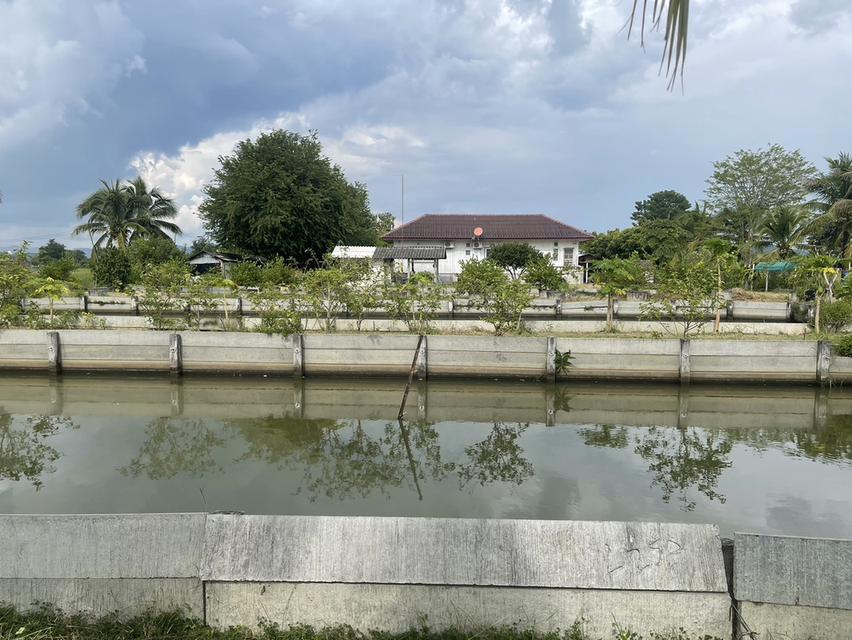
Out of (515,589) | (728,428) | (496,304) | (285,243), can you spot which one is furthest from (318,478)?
(285,243)

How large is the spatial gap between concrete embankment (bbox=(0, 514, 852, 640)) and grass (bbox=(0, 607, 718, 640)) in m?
0.06

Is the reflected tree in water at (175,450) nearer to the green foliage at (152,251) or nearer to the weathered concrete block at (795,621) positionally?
the weathered concrete block at (795,621)

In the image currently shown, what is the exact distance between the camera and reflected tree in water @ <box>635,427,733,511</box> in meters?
7.88

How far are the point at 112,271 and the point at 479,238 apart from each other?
74.3ft

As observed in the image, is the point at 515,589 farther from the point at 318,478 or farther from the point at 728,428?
the point at 728,428

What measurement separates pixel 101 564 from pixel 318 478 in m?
4.52

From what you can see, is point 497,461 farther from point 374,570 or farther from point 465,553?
point 374,570

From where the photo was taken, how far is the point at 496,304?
16234 mm

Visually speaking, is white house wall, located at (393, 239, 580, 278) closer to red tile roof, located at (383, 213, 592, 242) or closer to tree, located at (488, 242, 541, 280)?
red tile roof, located at (383, 213, 592, 242)

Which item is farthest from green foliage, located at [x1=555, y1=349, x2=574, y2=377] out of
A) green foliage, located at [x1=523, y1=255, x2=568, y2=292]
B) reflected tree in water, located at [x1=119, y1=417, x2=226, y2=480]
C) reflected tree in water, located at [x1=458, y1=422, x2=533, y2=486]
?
green foliage, located at [x1=523, y1=255, x2=568, y2=292]

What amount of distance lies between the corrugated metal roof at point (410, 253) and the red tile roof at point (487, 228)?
3052mm

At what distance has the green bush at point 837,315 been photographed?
52.9 feet

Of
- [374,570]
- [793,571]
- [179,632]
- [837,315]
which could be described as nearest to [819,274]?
[837,315]

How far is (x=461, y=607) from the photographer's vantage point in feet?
11.6
